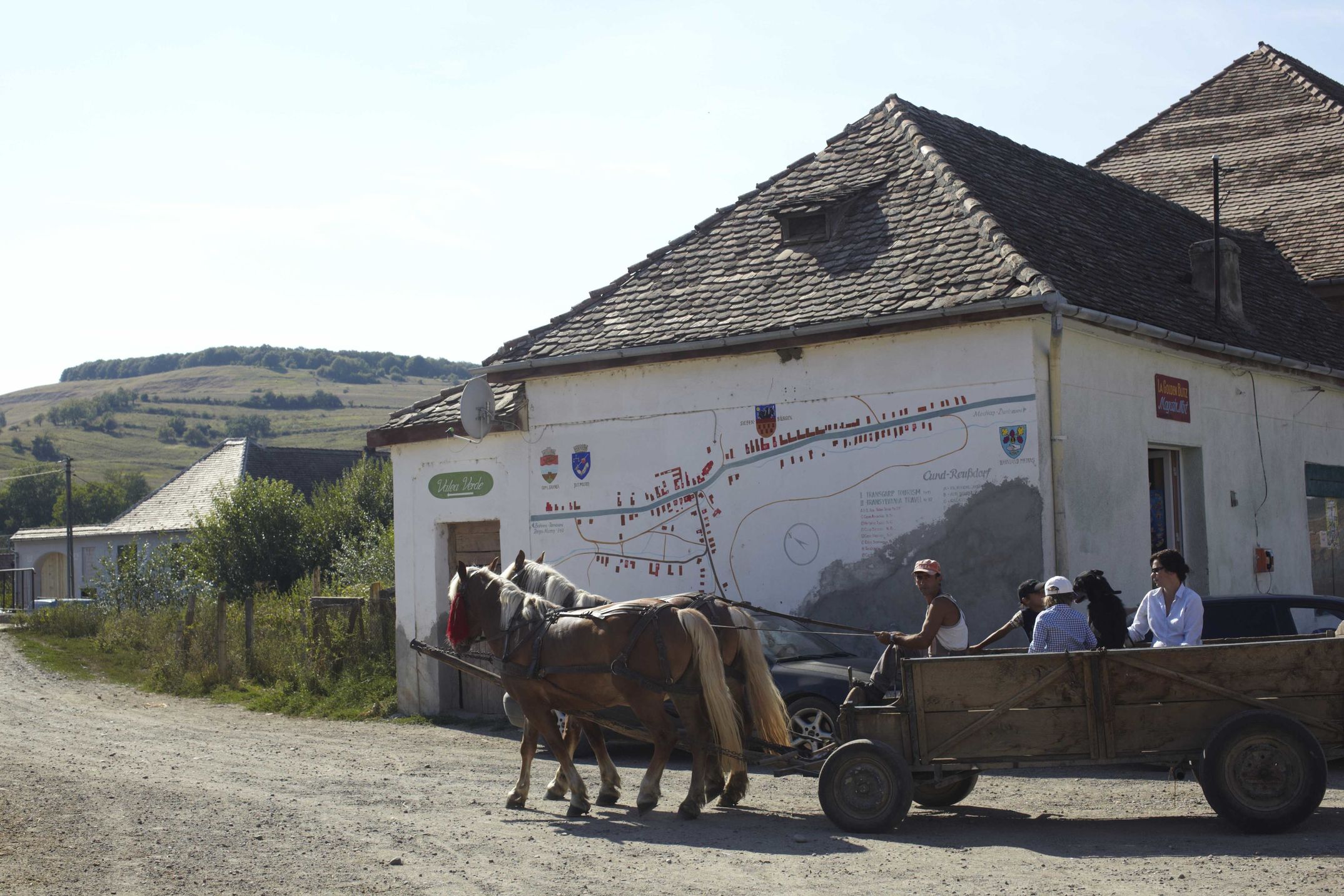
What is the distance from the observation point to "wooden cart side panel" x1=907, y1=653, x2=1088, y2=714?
7762 mm

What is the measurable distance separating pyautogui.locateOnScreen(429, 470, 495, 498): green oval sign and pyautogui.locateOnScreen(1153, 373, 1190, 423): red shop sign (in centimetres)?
772

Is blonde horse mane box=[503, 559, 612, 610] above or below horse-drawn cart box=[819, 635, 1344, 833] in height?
above

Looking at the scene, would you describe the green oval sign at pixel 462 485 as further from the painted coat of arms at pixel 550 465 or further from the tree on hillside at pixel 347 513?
the tree on hillside at pixel 347 513

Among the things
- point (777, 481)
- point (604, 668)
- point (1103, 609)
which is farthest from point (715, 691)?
point (777, 481)

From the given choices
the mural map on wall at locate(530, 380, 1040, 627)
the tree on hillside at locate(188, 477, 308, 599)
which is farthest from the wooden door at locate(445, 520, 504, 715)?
the tree on hillside at locate(188, 477, 308, 599)

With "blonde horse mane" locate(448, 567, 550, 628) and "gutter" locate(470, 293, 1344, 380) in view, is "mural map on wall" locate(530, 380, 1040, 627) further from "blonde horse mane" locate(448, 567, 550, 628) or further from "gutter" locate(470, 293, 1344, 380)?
"blonde horse mane" locate(448, 567, 550, 628)

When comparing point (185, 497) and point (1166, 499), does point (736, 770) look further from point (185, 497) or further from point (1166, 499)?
point (185, 497)

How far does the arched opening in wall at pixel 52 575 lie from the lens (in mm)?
57438

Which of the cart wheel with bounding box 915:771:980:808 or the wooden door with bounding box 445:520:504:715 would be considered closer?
the cart wheel with bounding box 915:771:980:808

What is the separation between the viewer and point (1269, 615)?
10516mm

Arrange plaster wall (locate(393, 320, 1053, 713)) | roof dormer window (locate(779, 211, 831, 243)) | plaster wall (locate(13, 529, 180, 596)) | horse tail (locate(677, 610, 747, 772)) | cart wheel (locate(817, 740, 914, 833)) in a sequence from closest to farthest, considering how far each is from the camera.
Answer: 1. cart wheel (locate(817, 740, 914, 833))
2. horse tail (locate(677, 610, 747, 772))
3. plaster wall (locate(393, 320, 1053, 713))
4. roof dormer window (locate(779, 211, 831, 243))
5. plaster wall (locate(13, 529, 180, 596))

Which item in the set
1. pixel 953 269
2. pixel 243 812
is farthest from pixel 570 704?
pixel 953 269

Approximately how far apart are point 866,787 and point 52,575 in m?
58.5

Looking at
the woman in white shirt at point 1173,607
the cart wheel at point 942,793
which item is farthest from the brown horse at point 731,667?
the woman in white shirt at point 1173,607
